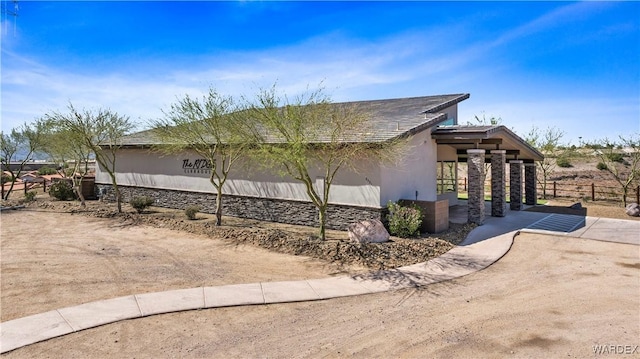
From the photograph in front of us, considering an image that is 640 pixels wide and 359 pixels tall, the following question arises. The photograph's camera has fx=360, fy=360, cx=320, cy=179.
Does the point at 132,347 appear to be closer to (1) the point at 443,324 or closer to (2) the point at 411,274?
(1) the point at 443,324

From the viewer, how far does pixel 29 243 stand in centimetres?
1282

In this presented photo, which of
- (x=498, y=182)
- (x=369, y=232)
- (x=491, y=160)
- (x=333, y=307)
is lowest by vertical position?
(x=333, y=307)

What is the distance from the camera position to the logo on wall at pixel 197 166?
61.6 ft

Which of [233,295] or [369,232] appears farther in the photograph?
[369,232]

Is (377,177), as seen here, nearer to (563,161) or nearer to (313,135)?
(313,135)

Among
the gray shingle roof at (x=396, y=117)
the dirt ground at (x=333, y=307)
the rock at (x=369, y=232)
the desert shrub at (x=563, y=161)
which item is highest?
the gray shingle roof at (x=396, y=117)

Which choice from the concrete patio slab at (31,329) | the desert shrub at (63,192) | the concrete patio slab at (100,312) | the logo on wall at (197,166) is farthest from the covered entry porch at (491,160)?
the desert shrub at (63,192)

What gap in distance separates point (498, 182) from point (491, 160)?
1213 millimetres

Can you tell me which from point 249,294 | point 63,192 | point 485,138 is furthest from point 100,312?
point 63,192

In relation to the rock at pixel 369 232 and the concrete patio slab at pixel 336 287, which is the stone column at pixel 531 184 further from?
the concrete patio slab at pixel 336 287

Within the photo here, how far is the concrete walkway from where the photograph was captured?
6.51 metres

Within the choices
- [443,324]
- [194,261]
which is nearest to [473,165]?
[443,324]

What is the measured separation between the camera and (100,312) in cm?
711

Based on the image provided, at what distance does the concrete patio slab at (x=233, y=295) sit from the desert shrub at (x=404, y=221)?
6.25 metres
